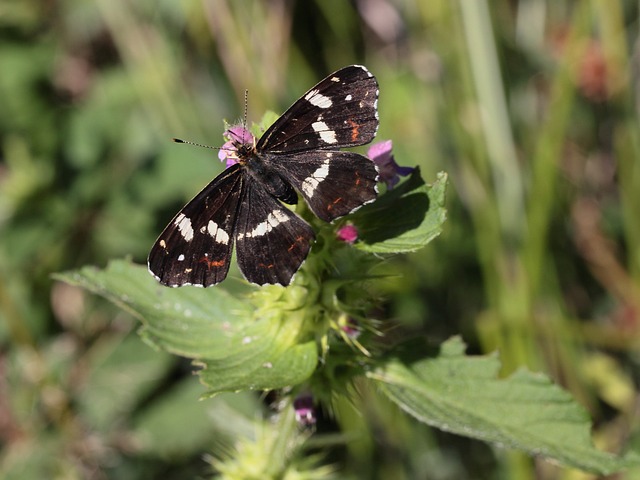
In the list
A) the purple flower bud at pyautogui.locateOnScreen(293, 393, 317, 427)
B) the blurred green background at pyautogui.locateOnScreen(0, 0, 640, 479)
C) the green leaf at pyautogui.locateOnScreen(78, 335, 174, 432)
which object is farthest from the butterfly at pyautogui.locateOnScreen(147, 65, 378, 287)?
the green leaf at pyautogui.locateOnScreen(78, 335, 174, 432)

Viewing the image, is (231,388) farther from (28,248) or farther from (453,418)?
(28,248)

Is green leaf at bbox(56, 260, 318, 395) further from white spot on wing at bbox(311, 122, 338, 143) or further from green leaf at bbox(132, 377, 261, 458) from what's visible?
green leaf at bbox(132, 377, 261, 458)

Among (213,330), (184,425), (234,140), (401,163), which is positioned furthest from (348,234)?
(184,425)

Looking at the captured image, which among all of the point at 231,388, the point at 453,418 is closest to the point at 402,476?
the point at 453,418

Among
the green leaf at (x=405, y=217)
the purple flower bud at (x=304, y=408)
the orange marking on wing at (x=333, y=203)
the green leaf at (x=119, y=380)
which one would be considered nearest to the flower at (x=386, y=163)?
the green leaf at (x=405, y=217)

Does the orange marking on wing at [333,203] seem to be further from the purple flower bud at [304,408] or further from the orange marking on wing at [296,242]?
the purple flower bud at [304,408]

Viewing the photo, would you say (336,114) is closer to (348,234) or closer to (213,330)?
(348,234)
